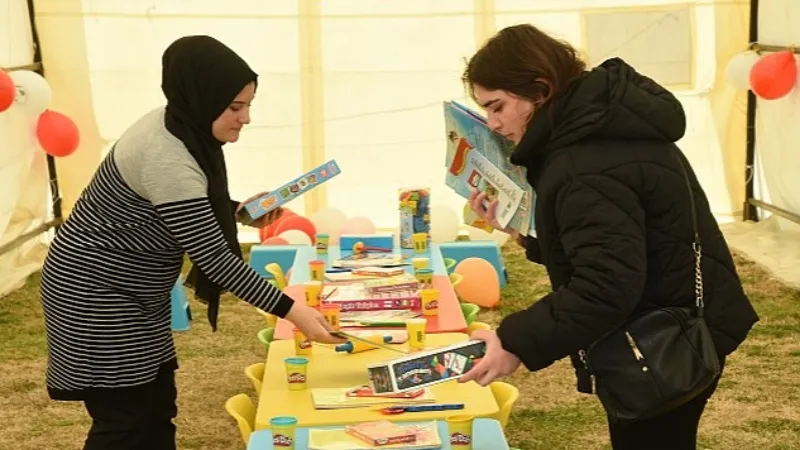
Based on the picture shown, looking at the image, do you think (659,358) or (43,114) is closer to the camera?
(659,358)

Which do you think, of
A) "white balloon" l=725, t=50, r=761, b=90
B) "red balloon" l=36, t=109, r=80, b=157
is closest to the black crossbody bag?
"white balloon" l=725, t=50, r=761, b=90

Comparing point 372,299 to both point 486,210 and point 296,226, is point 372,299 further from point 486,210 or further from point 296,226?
point 296,226

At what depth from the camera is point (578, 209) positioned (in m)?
2.06

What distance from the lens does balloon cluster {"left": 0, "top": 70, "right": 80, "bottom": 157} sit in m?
6.41

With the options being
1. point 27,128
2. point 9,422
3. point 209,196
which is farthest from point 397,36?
point 209,196

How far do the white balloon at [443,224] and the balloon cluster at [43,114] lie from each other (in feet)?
7.21

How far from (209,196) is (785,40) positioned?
481 centimetres

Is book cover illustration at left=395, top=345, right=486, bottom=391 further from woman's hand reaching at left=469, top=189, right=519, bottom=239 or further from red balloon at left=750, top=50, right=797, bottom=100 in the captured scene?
red balloon at left=750, top=50, right=797, bottom=100

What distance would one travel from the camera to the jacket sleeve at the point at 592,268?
6.69ft

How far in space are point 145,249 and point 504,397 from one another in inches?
43.2

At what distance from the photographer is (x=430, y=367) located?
2.37 meters

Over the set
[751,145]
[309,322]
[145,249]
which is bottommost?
[751,145]

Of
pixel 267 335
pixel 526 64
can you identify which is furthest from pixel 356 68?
pixel 526 64

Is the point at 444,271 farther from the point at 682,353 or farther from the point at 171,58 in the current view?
the point at 682,353
